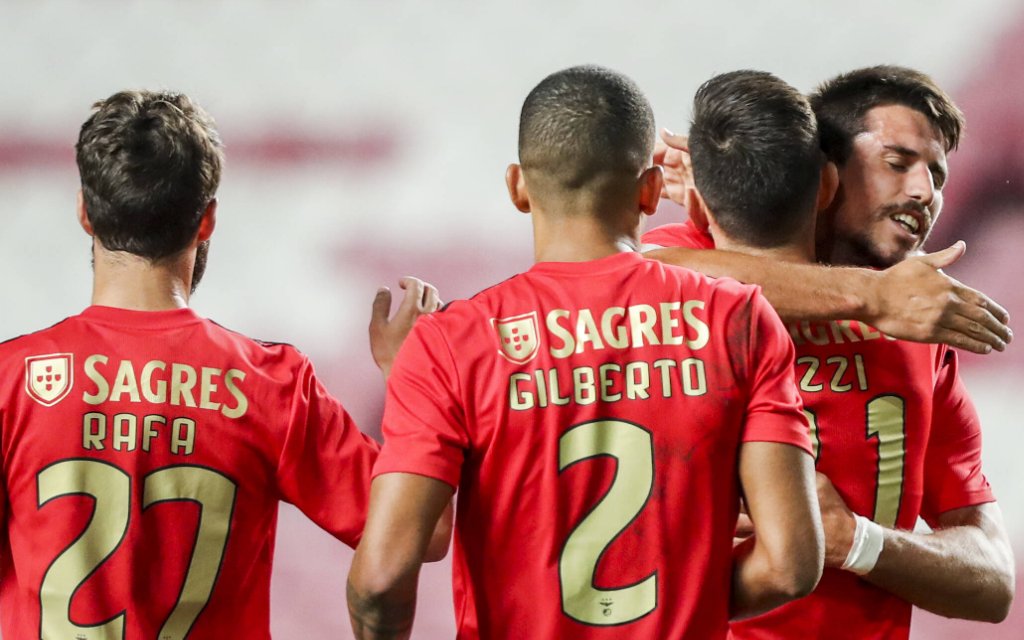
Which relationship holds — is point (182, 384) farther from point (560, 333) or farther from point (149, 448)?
point (560, 333)

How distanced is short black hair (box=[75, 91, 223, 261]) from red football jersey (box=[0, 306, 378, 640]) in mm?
96

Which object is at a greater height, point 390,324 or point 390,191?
point 390,191

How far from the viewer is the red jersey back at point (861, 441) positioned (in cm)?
152

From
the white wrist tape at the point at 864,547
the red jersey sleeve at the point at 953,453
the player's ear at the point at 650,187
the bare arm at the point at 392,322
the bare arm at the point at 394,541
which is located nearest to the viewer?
the bare arm at the point at 394,541

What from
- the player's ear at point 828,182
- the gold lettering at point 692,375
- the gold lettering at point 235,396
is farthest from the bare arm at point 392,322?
the player's ear at point 828,182

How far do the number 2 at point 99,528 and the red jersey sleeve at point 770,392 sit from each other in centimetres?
61

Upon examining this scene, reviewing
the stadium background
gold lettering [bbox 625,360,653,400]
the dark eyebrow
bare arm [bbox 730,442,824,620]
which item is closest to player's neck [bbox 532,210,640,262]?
gold lettering [bbox 625,360,653,400]

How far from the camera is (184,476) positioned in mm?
1347

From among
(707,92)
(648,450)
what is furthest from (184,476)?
(707,92)

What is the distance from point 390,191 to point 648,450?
1.76 m

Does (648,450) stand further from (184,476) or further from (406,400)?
(184,476)

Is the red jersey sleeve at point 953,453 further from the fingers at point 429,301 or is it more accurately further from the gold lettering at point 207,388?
the gold lettering at point 207,388

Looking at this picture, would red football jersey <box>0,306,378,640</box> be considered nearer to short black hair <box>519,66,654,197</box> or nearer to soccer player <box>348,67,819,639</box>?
soccer player <box>348,67,819,639</box>

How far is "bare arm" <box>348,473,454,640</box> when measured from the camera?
1201 mm
